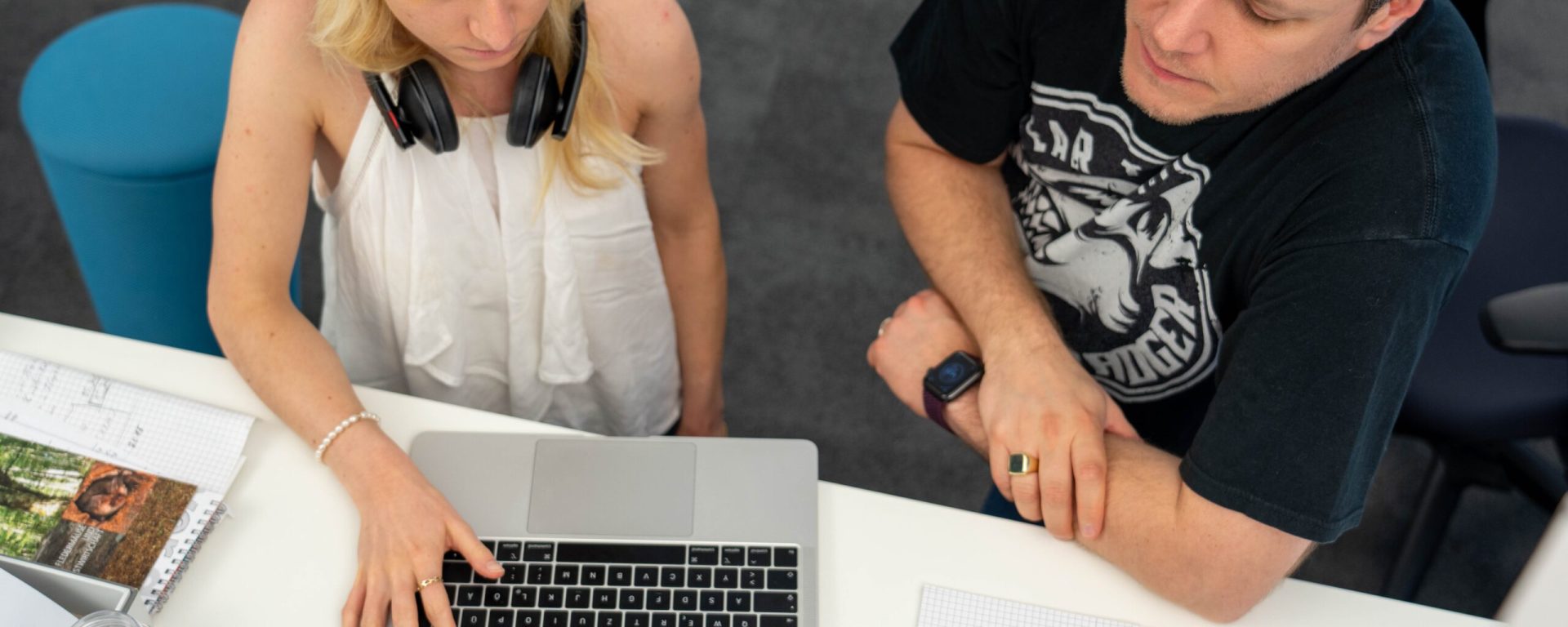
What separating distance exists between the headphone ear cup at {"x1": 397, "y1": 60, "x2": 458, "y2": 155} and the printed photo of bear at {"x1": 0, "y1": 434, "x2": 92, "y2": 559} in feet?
1.39

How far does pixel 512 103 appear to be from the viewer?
1244 millimetres

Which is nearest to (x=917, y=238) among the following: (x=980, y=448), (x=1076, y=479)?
(x=980, y=448)

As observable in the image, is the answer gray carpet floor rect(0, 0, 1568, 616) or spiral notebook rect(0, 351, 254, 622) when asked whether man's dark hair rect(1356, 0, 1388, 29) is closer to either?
spiral notebook rect(0, 351, 254, 622)

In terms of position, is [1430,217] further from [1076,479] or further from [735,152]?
[735,152]

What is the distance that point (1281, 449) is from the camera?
1048 millimetres

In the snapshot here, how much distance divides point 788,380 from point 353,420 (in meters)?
1.19

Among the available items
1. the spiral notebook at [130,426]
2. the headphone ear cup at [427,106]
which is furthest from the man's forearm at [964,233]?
the spiral notebook at [130,426]

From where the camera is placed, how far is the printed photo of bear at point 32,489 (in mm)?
1089

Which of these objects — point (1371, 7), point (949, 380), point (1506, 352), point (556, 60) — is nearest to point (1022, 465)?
point (949, 380)

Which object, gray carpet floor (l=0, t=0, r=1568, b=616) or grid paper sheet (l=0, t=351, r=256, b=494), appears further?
gray carpet floor (l=0, t=0, r=1568, b=616)

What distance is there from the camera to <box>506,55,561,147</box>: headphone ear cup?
1.21 m

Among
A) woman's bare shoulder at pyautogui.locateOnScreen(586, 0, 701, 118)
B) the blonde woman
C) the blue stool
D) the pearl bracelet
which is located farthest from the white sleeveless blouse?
the blue stool

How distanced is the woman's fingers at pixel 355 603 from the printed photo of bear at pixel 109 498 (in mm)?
217

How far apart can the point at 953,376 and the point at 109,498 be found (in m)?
0.80
